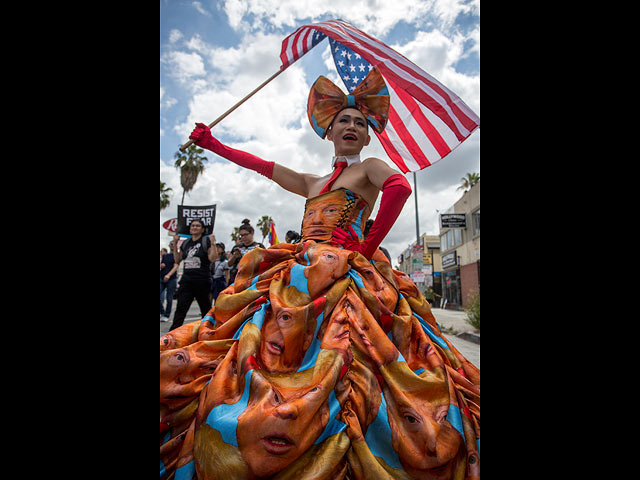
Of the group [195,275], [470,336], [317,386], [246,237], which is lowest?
[470,336]

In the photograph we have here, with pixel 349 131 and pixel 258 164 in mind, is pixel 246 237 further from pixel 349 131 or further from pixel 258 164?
pixel 349 131

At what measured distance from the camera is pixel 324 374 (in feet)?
4.53

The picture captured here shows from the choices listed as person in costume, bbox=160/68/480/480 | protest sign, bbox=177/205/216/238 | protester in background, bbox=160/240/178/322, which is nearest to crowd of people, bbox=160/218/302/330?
protest sign, bbox=177/205/216/238

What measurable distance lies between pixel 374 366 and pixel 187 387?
86 cm

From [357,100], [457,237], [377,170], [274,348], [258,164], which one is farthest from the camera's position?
[457,237]

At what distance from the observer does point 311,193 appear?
256 centimetres

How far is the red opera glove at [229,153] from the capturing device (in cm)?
269

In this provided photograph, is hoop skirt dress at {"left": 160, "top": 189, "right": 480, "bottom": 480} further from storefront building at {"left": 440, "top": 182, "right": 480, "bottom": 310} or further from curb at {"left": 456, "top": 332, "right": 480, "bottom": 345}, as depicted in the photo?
storefront building at {"left": 440, "top": 182, "right": 480, "bottom": 310}

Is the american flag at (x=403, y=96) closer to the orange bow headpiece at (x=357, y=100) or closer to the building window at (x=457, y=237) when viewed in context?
the orange bow headpiece at (x=357, y=100)

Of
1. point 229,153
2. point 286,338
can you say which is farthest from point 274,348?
point 229,153

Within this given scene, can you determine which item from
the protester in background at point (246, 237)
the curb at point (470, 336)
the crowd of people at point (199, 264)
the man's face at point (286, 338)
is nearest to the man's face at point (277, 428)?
the man's face at point (286, 338)

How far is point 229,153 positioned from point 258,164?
28 centimetres
